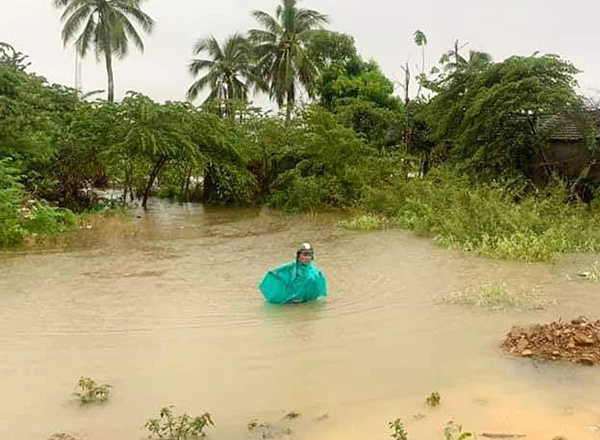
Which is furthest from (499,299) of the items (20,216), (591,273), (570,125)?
(570,125)

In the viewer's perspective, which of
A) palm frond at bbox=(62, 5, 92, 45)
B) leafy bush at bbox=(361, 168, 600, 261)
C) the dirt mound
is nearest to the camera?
the dirt mound

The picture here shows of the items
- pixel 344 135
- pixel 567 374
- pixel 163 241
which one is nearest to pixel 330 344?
pixel 567 374

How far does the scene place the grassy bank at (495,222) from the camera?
42.1 feet

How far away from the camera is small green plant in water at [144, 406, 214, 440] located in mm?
4867

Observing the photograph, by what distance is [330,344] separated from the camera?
7.34 m

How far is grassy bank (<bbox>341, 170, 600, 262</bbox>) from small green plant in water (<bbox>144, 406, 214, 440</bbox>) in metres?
8.55

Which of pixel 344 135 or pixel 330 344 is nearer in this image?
pixel 330 344

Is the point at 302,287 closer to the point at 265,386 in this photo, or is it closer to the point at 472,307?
the point at 472,307

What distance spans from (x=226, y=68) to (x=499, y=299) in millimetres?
32097

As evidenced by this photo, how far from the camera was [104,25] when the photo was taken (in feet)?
119

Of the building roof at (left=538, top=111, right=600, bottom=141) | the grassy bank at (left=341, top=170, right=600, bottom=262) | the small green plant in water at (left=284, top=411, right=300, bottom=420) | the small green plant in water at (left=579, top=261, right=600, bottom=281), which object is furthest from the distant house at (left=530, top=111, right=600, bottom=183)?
the small green plant in water at (left=284, top=411, right=300, bottom=420)

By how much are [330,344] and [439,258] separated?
6.23 m

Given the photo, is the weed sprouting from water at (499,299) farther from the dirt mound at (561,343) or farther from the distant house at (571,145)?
the distant house at (571,145)

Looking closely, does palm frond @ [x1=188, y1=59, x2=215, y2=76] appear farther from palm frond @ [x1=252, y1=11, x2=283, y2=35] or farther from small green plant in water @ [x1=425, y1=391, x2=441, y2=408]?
small green plant in water @ [x1=425, y1=391, x2=441, y2=408]
